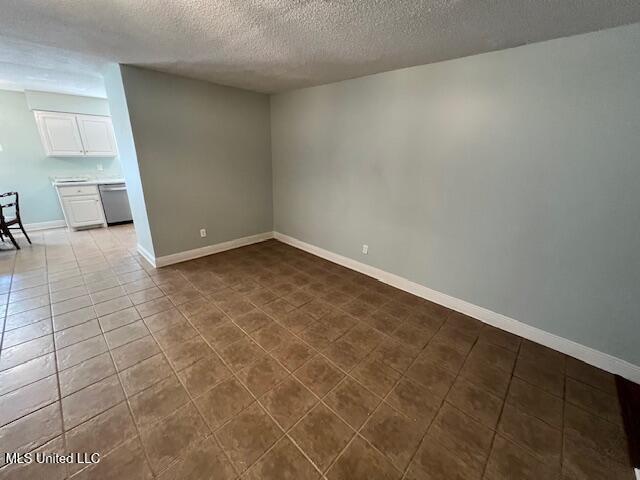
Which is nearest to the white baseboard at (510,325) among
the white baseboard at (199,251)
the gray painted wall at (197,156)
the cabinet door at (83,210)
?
the white baseboard at (199,251)

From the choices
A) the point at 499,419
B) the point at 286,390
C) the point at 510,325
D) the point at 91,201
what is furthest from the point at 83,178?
the point at 510,325

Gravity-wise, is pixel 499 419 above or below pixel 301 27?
below

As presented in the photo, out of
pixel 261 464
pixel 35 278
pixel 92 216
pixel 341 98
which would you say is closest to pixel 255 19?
pixel 341 98

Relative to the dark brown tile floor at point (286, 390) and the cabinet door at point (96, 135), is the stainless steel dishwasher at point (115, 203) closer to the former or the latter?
the cabinet door at point (96, 135)

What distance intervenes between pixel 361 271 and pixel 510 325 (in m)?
1.66

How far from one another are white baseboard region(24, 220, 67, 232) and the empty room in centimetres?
207

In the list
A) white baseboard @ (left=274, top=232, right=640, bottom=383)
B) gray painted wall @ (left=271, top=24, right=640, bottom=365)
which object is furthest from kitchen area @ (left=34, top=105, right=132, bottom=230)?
white baseboard @ (left=274, top=232, right=640, bottom=383)

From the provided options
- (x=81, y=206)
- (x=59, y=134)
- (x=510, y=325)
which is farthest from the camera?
(x=81, y=206)

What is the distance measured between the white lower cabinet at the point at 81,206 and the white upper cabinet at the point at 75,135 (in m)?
0.78

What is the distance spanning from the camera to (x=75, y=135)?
15.9 feet

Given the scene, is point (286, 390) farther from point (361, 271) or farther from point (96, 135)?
point (96, 135)

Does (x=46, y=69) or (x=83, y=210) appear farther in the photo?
(x=83, y=210)

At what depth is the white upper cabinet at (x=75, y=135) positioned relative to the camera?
4.56 m

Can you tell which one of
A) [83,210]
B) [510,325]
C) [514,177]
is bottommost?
[510,325]
